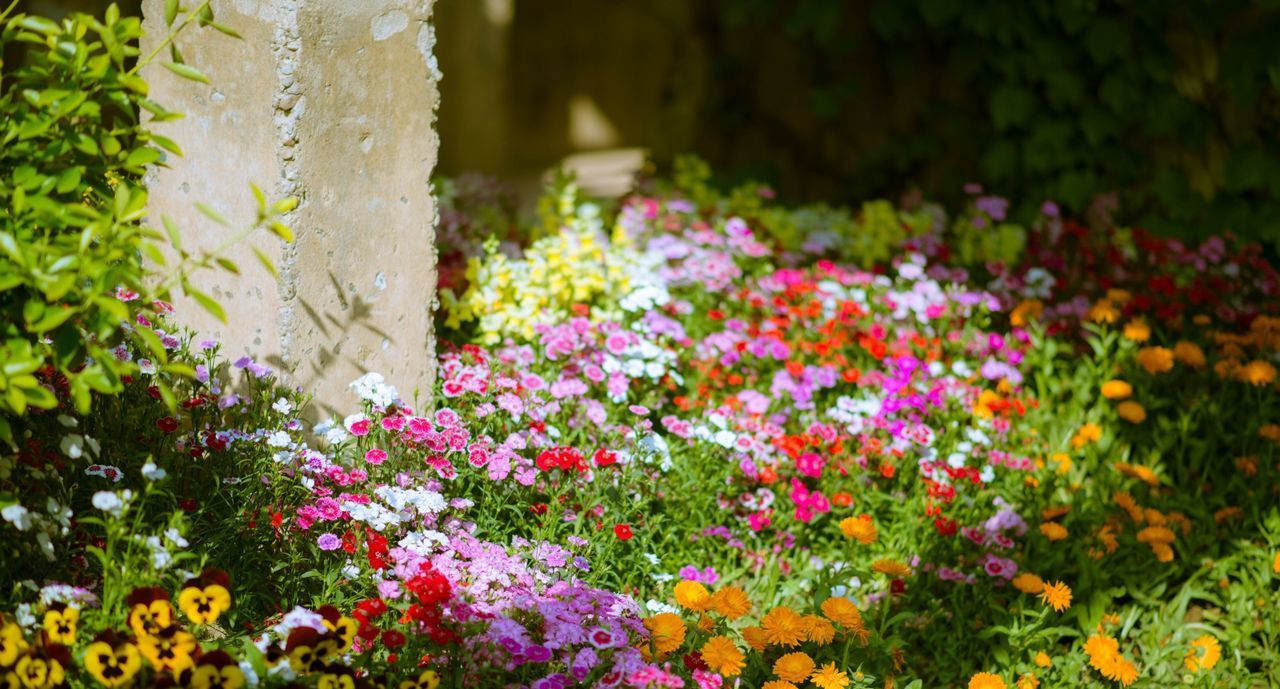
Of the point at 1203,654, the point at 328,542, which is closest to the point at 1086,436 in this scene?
the point at 1203,654

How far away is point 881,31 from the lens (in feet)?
16.7

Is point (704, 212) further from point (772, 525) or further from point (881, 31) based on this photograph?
point (772, 525)

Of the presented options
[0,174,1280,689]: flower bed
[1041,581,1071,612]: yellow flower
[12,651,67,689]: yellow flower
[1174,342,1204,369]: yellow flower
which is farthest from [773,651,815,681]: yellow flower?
[1174,342,1204,369]: yellow flower

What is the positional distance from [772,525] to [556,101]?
6.03 meters

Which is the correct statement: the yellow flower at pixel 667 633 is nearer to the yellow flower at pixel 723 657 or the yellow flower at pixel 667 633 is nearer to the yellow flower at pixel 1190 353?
the yellow flower at pixel 723 657

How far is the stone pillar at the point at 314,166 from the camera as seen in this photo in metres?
2.59

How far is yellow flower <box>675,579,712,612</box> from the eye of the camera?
7.84 feet

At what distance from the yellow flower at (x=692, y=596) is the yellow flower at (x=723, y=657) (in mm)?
115

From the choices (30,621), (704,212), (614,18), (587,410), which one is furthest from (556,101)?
(30,621)

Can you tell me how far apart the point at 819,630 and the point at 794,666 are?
103 millimetres

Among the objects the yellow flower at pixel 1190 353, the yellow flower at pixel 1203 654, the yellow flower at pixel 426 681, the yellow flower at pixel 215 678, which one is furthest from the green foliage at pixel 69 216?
the yellow flower at pixel 1190 353

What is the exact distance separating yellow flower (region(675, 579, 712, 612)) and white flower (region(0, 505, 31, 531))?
1.17 metres

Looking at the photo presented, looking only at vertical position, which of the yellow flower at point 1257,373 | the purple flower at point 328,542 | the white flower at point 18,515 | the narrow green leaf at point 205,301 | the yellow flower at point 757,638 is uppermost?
the narrow green leaf at point 205,301

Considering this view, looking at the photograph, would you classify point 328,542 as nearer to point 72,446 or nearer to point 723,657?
point 72,446
